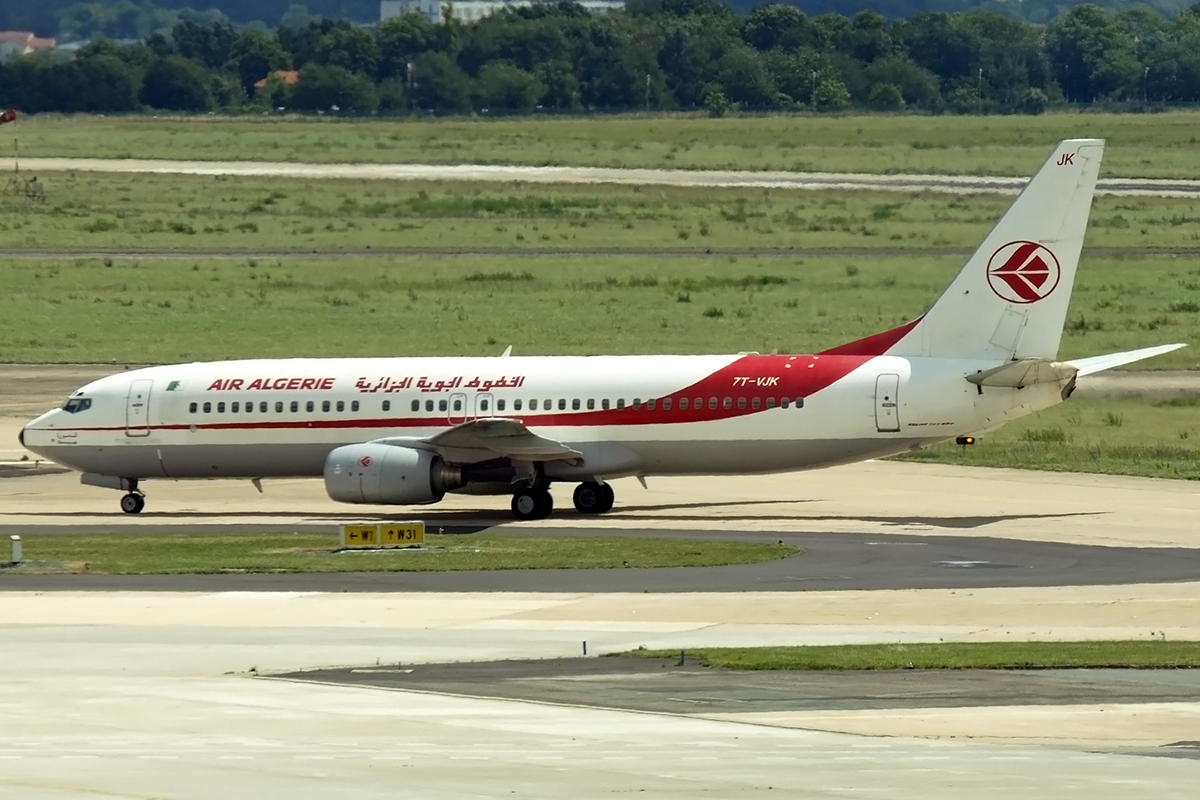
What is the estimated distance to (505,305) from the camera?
84250 mm

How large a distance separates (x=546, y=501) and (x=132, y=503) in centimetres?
969

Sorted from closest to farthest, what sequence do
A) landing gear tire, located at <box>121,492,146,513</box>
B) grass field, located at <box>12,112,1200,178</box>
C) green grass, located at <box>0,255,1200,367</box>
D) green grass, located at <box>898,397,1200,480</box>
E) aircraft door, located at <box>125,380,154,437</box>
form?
aircraft door, located at <box>125,380,154,437</box> → landing gear tire, located at <box>121,492,146,513</box> → green grass, located at <box>898,397,1200,480</box> → green grass, located at <box>0,255,1200,367</box> → grass field, located at <box>12,112,1200,178</box>

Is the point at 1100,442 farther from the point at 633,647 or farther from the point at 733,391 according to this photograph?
the point at 633,647

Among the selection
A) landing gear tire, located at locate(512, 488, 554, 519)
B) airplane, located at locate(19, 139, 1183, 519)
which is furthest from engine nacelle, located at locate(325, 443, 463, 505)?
landing gear tire, located at locate(512, 488, 554, 519)

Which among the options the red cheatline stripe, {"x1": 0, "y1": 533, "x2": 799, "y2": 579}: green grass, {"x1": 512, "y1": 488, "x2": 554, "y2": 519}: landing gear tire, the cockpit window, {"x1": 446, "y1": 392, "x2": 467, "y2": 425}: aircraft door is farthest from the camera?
the cockpit window

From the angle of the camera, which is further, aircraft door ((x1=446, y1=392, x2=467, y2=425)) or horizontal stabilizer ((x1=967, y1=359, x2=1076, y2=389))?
aircraft door ((x1=446, y1=392, x2=467, y2=425))

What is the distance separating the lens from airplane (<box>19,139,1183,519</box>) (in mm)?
44781

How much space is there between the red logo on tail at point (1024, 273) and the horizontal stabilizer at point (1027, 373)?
63.4 inches

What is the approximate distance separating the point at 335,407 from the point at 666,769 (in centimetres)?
2684

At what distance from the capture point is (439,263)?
97.6m

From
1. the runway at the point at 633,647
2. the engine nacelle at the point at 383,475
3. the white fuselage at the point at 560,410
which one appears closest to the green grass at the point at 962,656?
the runway at the point at 633,647

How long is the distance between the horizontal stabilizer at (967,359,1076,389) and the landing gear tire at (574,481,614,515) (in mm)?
8774

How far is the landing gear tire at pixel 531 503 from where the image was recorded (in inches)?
1852

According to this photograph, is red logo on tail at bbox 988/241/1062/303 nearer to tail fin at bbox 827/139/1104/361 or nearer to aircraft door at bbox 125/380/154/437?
tail fin at bbox 827/139/1104/361
